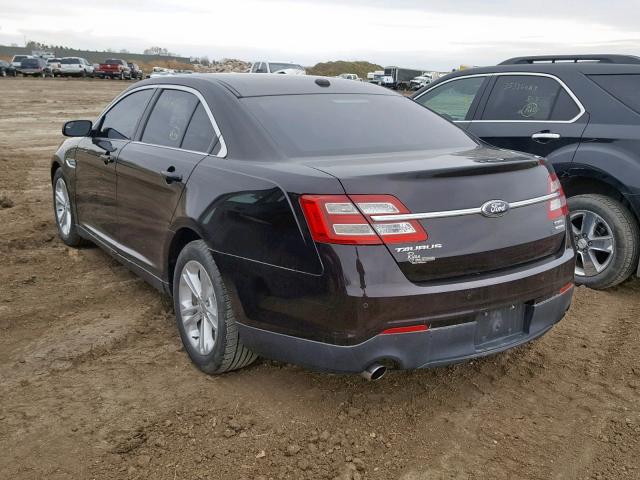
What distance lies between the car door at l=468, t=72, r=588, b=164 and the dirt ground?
1.48 m

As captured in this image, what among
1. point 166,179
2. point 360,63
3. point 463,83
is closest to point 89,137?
point 166,179

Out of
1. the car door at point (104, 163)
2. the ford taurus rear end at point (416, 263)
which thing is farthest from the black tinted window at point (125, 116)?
the ford taurus rear end at point (416, 263)

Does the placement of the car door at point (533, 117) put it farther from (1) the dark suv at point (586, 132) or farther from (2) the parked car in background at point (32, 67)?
(2) the parked car in background at point (32, 67)

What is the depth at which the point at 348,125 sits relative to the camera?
3.74 m

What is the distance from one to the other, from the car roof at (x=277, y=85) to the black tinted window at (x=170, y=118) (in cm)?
12

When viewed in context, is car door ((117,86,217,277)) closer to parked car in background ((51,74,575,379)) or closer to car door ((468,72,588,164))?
parked car in background ((51,74,575,379))

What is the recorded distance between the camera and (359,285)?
277cm

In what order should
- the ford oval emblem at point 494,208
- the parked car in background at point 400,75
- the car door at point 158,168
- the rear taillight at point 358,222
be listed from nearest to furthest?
1. the rear taillight at point 358,222
2. the ford oval emblem at point 494,208
3. the car door at point 158,168
4. the parked car in background at point 400,75

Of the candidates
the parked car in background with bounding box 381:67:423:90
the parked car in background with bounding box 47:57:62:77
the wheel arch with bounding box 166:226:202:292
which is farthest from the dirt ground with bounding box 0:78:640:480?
the parked car in background with bounding box 47:57:62:77

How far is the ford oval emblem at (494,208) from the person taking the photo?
117 inches

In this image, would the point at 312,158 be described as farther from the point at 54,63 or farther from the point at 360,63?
the point at 360,63

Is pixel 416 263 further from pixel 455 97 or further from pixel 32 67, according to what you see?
pixel 32 67

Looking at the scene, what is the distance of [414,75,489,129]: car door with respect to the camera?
613cm

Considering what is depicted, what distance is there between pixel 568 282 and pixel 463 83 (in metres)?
3.34
